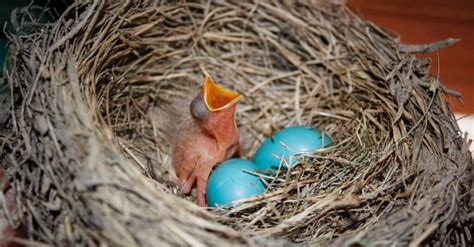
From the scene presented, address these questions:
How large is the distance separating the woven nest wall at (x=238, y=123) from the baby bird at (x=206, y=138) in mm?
61

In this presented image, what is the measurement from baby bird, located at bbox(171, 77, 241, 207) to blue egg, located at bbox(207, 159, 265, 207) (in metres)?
0.07

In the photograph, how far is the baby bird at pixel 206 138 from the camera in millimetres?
1379

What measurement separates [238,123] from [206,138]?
200 millimetres

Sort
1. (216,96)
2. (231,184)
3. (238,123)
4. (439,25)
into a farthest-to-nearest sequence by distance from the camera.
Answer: (439,25), (238,123), (216,96), (231,184)

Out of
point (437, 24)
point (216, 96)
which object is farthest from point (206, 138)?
point (437, 24)

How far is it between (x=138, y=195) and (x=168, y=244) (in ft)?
0.32

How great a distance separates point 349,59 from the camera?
1559 millimetres

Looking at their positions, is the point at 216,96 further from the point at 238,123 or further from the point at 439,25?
the point at 439,25

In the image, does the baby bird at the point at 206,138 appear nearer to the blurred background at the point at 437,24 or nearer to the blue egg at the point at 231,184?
the blue egg at the point at 231,184

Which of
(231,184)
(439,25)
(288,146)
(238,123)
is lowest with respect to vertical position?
Answer: (231,184)

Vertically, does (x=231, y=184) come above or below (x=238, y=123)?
below

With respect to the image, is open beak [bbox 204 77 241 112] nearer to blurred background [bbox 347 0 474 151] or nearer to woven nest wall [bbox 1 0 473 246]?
woven nest wall [bbox 1 0 473 246]

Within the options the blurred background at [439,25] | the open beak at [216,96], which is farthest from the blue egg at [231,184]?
the blurred background at [439,25]

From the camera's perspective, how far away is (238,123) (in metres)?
1.62
